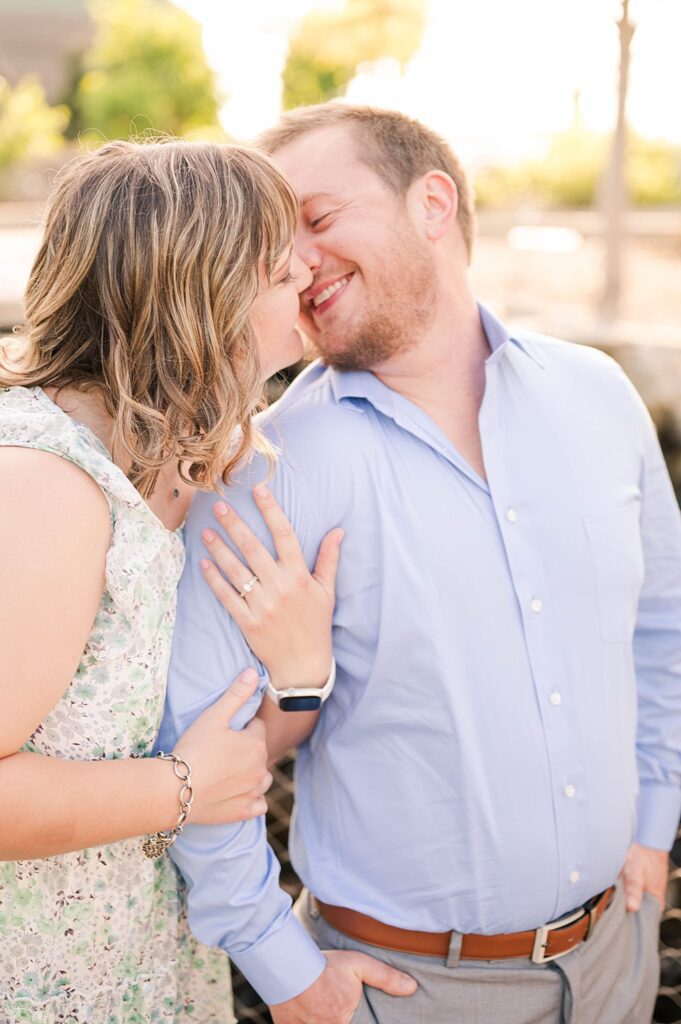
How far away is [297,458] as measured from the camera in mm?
1590

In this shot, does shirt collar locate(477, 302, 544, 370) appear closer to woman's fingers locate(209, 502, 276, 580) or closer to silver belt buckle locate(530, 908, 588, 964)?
woman's fingers locate(209, 502, 276, 580)

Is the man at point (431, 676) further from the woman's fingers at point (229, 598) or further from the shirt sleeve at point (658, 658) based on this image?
the shirt sleeve at point (658, 658)

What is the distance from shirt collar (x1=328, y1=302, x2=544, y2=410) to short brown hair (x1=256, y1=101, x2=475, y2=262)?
0.29 meters

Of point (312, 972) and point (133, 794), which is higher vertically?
point (133, 794)

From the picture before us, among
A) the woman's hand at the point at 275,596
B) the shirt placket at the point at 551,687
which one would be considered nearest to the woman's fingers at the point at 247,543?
the woman's hand at the point at 275,596

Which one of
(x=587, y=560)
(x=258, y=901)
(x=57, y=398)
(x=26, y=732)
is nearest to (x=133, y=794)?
(x=26, y=732)

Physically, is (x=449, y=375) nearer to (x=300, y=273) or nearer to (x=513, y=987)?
(x=300, y=273)

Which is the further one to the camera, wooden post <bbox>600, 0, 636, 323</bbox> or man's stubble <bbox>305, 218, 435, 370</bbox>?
wooden post <bbox>600, 0, 636, 323</bbox>

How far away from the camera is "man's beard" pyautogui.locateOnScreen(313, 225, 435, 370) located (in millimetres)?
1748

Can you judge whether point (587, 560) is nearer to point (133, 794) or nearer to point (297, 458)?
point (297, 458)

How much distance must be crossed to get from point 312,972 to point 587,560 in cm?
78

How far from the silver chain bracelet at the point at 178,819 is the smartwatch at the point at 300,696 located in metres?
0.18

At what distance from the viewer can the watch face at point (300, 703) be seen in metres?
1.51

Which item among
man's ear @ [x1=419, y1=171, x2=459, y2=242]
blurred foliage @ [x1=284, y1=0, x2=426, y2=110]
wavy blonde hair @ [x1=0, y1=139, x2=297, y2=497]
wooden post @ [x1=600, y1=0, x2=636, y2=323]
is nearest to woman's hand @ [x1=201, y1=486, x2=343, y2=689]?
wavy blonde hair @ [x1=0, y1=139, x2=297, y2=497]
